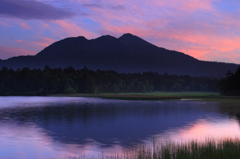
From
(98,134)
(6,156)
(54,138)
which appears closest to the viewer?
(6,156)

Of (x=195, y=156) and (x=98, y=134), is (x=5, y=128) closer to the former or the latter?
(x=98, y=134)

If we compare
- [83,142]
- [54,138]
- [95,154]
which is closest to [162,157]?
[95,154]

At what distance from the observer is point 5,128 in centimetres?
3928

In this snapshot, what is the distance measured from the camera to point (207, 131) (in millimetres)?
38062

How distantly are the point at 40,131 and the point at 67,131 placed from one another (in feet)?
11.3

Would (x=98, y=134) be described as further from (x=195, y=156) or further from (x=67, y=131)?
(x=195, y=156)

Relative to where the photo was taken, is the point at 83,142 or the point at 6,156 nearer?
the point at 6,156

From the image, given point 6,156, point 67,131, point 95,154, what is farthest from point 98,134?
point 6,156

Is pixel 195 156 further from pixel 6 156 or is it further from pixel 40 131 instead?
pixel 40 131

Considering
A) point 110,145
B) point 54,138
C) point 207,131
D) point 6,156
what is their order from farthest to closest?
1. point 207,131
2. point 54,138
3. point 110,145
4. point 6,156

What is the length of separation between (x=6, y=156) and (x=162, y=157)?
514 inches

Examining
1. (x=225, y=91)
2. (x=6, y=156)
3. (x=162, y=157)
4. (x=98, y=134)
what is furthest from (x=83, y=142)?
(x=225, y=91)

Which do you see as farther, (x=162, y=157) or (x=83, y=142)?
(x=83, y=142)

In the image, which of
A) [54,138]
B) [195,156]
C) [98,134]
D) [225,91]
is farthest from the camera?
[225,91]
